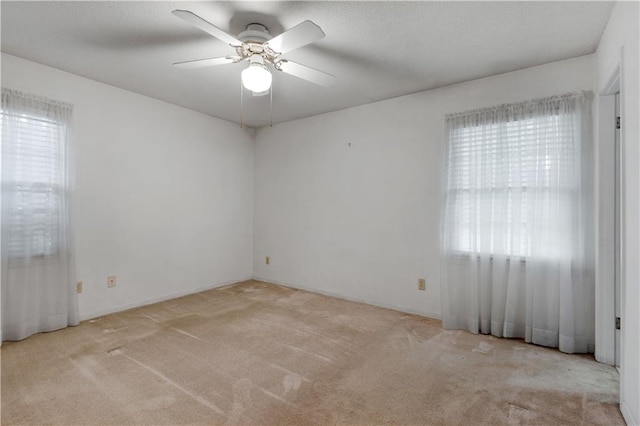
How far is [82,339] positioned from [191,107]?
109 inches

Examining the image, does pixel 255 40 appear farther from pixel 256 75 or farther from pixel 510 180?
pixel 510 180

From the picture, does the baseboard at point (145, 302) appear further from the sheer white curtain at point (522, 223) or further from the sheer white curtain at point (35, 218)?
the sheer white curtain at point (522, 223)

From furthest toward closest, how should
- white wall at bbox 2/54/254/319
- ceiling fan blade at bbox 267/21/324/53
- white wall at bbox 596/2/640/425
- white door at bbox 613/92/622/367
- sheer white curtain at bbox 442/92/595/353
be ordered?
white wall at bbox 2/54/254/319
sheer white curtain at bbox 442/92/595/353
white door at bbox 613/92/622/367
ceiling fan blade at bbox 267/21/324/53
white wall at bbox 596/2/640/425

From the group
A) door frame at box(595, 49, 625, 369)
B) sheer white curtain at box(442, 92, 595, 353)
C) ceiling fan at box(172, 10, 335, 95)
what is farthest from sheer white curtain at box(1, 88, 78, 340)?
door frame at box(595, 49, 625, 369)

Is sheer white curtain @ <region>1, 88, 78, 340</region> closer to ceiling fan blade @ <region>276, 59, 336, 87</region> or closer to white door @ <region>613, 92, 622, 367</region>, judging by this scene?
ceiling fan blade @ <region>276, 59, 336, 87</region>

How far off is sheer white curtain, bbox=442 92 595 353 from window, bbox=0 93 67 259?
3.69 metres

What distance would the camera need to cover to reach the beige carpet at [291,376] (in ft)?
5.92

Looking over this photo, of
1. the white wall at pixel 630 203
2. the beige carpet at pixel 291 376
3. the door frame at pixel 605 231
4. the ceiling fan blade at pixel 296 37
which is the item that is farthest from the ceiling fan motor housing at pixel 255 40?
the door frame at pixel 605 231

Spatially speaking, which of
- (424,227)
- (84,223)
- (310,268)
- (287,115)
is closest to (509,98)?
(424,227)

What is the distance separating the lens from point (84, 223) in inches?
126

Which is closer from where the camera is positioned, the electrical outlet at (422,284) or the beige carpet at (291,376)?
the beige carpet at (291,376)

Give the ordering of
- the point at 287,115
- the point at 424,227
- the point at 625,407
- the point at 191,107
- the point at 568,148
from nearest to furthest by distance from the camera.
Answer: the point at 625,407, the point at 568,148, the point at 424,227, the point at 191,107, the point at 287,115

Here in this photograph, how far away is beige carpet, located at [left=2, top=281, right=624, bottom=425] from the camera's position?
180 centimetres

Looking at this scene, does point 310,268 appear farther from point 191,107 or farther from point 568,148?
point 568,148
